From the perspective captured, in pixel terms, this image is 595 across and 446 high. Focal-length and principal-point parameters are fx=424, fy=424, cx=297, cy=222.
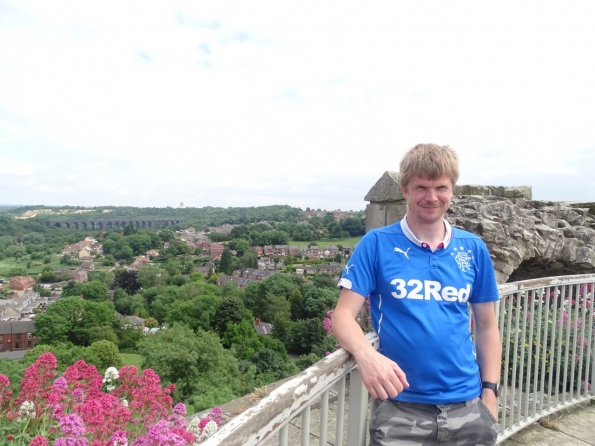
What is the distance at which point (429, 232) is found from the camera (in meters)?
1.69

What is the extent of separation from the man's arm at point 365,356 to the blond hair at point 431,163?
21.1 inches

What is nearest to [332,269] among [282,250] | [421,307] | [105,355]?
[282,250]

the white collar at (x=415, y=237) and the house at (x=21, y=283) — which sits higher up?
the white collar at (x=415, y=237)

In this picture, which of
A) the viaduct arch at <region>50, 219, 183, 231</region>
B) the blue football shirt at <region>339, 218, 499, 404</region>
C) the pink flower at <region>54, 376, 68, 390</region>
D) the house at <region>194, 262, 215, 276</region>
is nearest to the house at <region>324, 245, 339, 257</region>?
the house at <region>194, 262, 215, 276</region>

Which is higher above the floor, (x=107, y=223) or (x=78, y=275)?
(x=107, y=223)

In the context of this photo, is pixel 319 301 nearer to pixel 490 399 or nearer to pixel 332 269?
pixel 332 269

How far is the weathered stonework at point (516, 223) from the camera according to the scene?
4375 millimetres

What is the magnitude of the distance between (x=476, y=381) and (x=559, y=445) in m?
1.93

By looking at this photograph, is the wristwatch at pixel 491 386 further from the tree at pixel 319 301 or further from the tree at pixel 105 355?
the tree at pixel 319 301

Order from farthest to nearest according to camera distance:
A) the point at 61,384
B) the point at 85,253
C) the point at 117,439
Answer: the point at 85,253, the point at 61,384, the point at 117,439

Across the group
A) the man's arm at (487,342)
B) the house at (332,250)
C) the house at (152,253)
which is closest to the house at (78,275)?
the house at (152,253)

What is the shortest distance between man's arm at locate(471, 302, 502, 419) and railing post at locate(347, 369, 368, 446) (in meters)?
0.54

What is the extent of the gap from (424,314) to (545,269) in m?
4.76

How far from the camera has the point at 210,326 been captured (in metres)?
37.9
